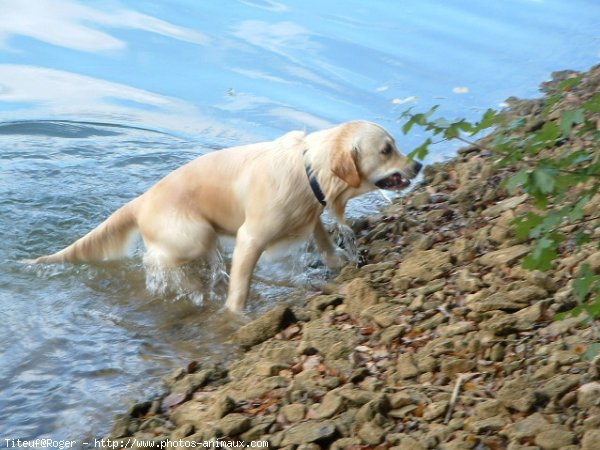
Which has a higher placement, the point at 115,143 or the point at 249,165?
the point at 249,165

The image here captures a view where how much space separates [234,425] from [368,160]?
2377 millimetres

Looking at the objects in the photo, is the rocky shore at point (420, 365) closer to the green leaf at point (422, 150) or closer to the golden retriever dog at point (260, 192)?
the golden retriever dog at point (260, 192)

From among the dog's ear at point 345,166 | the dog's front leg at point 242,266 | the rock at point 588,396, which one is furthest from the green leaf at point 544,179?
the dog's front leg at point 242,266

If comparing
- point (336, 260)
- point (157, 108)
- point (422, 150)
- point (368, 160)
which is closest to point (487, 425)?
point (422, 150)

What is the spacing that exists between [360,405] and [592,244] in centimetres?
171

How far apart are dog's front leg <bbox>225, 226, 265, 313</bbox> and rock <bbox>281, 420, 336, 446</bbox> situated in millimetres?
2084

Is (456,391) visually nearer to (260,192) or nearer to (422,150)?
(422,150)

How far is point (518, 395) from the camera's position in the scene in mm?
3869

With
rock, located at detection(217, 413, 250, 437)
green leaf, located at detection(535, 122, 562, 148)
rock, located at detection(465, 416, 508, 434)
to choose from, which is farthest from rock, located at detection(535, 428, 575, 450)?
rock, located at detection(217, 413, 250, 437)

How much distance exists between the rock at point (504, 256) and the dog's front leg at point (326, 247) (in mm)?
1337

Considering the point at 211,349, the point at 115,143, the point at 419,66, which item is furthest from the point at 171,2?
the point at 211,349

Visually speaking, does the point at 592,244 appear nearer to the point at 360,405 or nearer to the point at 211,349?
the point at 360,405

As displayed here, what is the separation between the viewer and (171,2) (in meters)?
13.6

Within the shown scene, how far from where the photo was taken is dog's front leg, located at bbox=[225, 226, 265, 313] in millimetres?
5977
